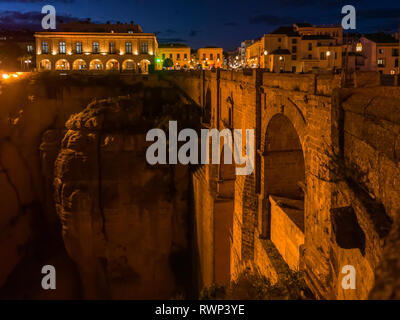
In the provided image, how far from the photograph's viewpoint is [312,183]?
33.3ft

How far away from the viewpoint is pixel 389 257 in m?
3.46

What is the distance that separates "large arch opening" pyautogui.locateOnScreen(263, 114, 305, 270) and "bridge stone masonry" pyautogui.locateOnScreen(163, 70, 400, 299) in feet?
0.12

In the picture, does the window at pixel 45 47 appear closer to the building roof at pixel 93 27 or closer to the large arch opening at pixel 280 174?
the building roof at pixel 93 27

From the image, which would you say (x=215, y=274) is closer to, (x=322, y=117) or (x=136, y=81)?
(x=322, y=117)

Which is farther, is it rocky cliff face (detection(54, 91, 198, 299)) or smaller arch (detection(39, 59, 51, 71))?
smaller arch (detection(39, 59, 51, 71))

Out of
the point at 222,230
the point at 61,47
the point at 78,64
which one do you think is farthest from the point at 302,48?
the point at 222,230

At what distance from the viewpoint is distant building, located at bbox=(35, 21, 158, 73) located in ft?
227

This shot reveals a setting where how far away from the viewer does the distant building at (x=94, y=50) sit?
6919 centimetres

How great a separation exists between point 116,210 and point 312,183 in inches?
748

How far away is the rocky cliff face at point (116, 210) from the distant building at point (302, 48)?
2358 centimetres

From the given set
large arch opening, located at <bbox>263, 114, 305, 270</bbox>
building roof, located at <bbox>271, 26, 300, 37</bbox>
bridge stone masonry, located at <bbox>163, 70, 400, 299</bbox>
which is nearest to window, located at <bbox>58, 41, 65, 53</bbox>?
building roof, located at <bbox>271, 26, 300, 37</bbox>

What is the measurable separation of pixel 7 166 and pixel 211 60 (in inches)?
2871

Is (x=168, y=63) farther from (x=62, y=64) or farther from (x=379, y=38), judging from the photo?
(x=379, y=38)

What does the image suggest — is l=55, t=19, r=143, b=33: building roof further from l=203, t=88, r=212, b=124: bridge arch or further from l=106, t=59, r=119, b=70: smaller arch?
l=203, t=88, r=212, b=124: bridge arch
